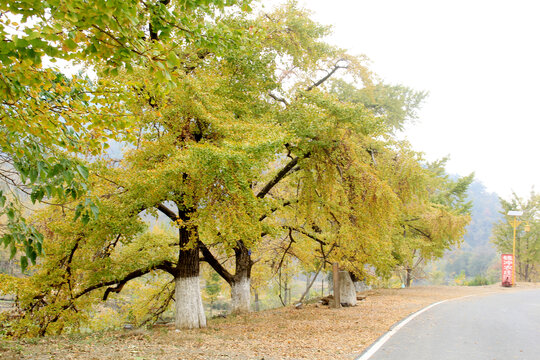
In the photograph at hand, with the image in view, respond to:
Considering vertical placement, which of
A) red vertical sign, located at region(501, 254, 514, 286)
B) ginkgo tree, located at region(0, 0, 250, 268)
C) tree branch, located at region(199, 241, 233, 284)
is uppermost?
ginkgo tree, located at region(0, 0, 250, 268)

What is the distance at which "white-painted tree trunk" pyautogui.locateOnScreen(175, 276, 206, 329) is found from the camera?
1163 centimetres

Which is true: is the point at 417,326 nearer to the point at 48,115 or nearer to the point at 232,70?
the point at 232,70

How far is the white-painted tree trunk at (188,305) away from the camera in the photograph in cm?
1163

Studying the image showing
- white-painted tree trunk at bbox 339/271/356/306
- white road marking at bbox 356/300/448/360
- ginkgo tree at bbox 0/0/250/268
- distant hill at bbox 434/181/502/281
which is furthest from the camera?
distant hill at bbox 434/181/502/281

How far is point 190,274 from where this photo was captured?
1198 centimetres

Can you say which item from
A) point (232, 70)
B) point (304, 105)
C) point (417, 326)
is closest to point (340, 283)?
point (417, 326)

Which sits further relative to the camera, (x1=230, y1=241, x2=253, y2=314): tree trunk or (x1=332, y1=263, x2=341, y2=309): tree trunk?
(x1=230, y1=241, x2=253, y2=314): tree trunk

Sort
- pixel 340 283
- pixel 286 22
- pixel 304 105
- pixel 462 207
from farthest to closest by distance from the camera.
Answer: pixel 462 207, pixel 340 283, pixel 286 22, pixel 304 105

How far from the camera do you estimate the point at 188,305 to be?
38.6ft

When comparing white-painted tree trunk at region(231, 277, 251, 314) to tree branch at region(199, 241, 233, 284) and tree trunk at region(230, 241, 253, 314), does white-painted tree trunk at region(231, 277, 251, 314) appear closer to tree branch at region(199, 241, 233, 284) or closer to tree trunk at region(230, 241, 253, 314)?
tree trunk at region(230, 241, 253, 314)

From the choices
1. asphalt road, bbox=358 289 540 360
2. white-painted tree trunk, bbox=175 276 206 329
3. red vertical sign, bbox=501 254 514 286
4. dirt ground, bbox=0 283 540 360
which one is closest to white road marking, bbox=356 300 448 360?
asphalt road, bbox=358 289 540 360

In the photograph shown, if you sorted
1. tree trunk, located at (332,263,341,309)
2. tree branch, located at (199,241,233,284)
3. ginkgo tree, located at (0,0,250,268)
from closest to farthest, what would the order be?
ginkgo tree, located at (0,0,250,268) < tree branch, located at (199,241,233,284) < tree trunk, located at (332,263,341,309)

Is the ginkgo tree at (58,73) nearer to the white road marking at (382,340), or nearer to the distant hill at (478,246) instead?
the white road marking at (382,340)

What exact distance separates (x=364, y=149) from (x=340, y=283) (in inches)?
252
